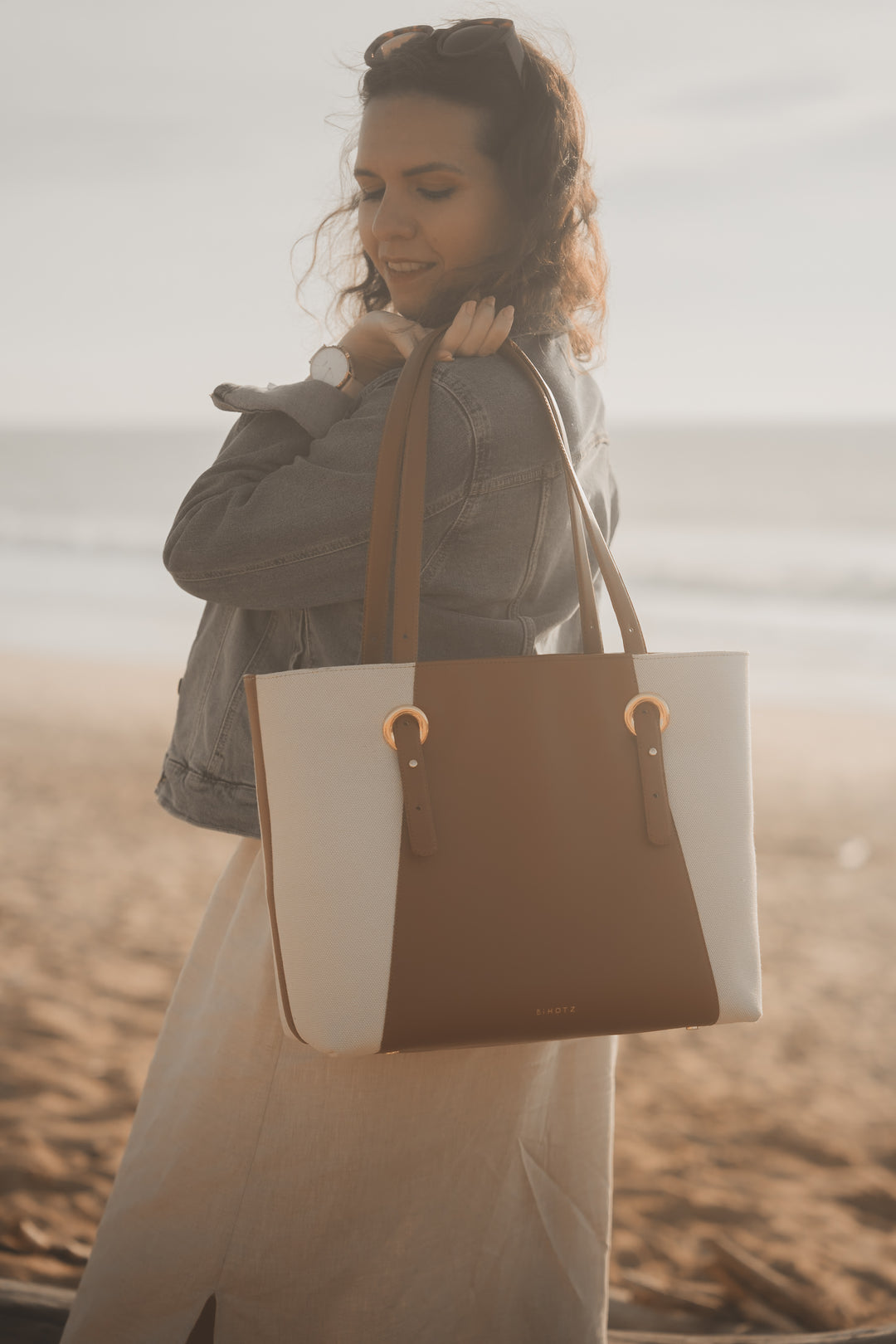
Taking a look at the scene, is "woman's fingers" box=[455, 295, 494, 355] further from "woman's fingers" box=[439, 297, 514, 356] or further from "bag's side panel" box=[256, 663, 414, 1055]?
"bag's side panel" box=[256, 663, 414, 1055]

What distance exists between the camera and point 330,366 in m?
1.28

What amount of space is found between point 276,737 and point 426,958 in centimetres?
26

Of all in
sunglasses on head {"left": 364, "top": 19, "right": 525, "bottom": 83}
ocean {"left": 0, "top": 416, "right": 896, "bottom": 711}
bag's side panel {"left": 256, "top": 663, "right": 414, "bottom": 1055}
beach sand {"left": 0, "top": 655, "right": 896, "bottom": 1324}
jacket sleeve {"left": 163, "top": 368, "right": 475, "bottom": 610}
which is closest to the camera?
bag's side panel {"left": 256, "top": 663, "right": 414, "bottom": 1055}

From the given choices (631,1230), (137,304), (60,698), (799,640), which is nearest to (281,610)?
(631,1230)

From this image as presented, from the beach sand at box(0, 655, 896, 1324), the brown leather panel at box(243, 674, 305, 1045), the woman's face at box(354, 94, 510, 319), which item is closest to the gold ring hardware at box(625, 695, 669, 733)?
the brown leather panel at box(243, 674, 305, 1045)

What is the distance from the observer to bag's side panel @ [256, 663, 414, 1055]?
981 millimetres

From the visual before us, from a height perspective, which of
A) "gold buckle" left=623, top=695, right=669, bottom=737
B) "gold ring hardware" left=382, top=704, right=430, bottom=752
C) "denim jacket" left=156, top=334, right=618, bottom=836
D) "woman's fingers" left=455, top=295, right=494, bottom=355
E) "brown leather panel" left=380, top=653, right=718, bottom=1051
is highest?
"woman's fingers" left=455, top=295, right=494, bottom=355

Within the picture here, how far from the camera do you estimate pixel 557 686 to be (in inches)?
39.9

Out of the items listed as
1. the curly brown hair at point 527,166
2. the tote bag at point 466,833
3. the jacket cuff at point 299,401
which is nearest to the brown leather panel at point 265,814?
the tote bag at point 466,833

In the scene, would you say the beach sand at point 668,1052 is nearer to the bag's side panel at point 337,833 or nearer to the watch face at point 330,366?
the bag's side panel at point 337,833

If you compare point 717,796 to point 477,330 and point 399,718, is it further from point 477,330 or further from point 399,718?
point 477,330

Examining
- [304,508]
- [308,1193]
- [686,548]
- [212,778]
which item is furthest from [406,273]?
[686,548]

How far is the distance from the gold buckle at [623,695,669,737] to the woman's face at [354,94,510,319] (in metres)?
0.61

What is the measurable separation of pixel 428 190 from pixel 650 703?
70 centimetres
